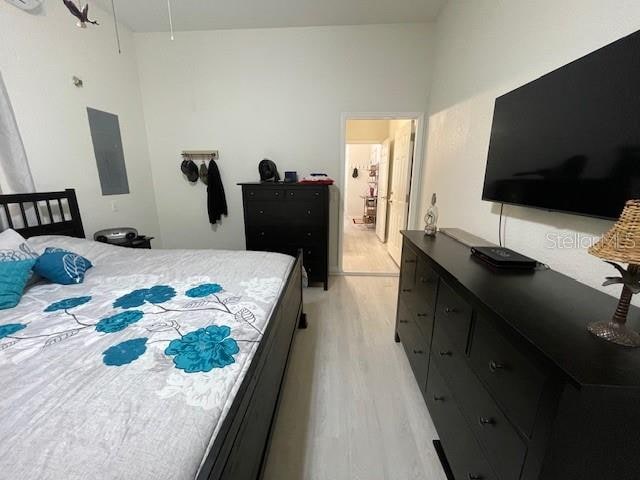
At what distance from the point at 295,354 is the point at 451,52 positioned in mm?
3039

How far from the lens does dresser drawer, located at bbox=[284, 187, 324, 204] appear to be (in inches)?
114

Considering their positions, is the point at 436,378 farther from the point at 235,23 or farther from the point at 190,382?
the point at 235,23

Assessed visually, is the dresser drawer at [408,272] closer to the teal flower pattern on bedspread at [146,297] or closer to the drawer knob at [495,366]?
the drawer knob at [495,366]

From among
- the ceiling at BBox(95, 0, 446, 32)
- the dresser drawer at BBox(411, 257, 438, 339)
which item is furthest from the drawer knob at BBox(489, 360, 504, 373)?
the ceiling at BBox(95, 0, 446, 32)

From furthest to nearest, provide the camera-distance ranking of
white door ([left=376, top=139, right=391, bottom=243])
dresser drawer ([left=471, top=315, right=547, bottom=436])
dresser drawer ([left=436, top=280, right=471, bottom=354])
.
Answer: white door ([left=376, top=139, right=391, bottom=243])
dresser drawer ([left=436, top=280, right=471, bottom=354])
dresser drawer ([left=471, top=315, right=547, bottom=436])

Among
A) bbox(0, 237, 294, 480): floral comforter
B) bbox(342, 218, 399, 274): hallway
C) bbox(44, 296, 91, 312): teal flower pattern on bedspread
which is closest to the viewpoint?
bbox(0, 237, 294, 480): floral comforter

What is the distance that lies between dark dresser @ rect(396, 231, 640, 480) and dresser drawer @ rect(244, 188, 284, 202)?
186 centimetres

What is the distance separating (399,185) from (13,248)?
12.7 ft

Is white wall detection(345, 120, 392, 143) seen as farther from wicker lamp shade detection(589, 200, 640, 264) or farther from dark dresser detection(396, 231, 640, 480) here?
wicker lamp shade detection(589, 200, 640, 264)

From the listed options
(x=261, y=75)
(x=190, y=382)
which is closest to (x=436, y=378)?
(x=190, y=382)

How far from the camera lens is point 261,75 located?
312 centimetres

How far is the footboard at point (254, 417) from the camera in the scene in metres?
0.66

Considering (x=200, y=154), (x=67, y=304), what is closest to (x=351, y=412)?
(x=67, y=304)

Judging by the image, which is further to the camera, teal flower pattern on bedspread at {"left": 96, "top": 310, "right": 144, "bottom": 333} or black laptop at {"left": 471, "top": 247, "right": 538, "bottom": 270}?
black laptop at {"left": 471, "top": 247, "right": 538, "bottom": 270}
